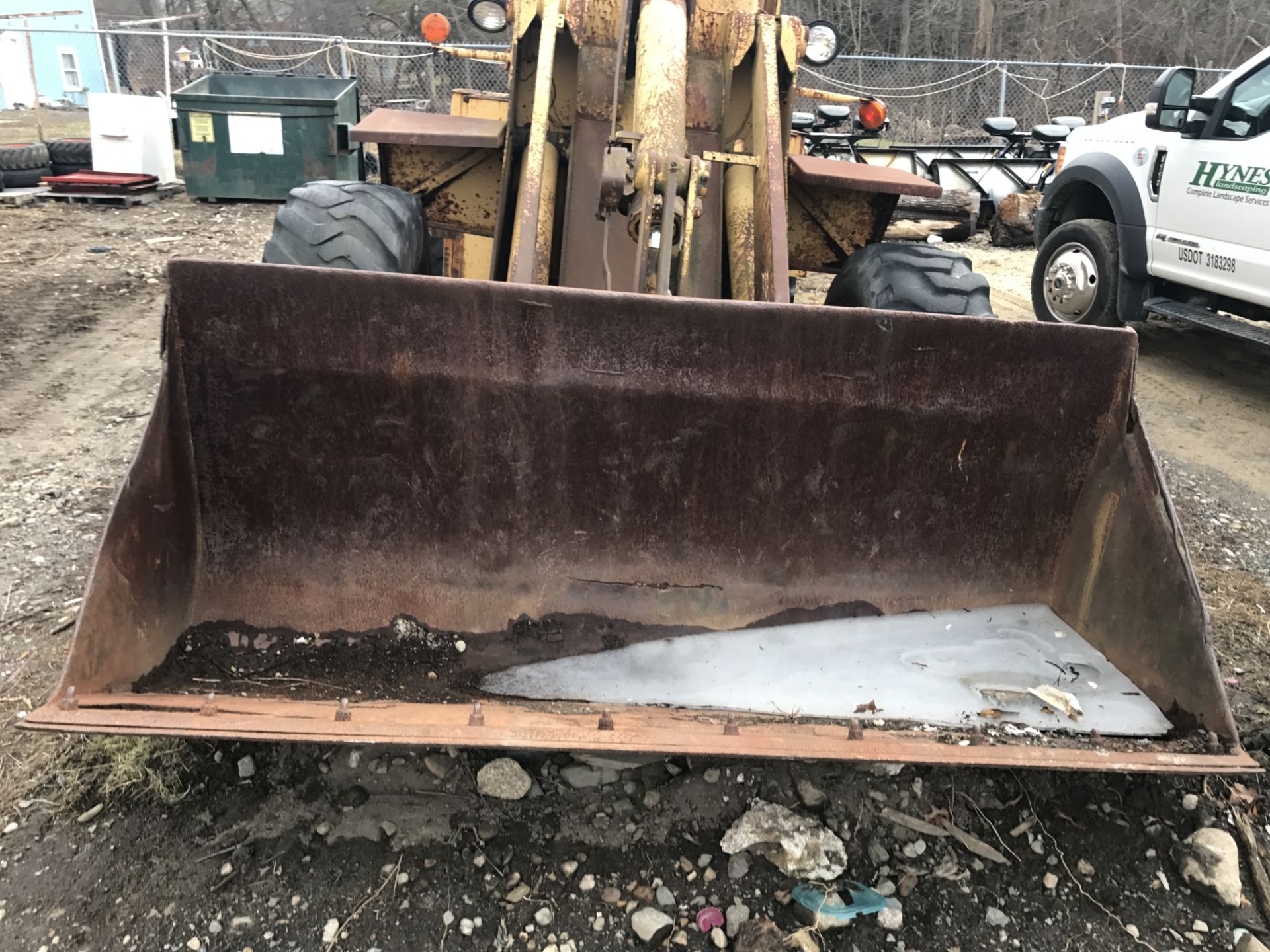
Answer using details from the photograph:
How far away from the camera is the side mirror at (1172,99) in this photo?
558 cm

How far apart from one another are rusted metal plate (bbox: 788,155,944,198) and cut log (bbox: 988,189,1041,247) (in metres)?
8.09

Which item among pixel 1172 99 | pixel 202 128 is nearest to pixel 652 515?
pixel 1172 99

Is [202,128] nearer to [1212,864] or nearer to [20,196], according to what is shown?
[20,196]

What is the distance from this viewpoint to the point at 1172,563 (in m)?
2.46

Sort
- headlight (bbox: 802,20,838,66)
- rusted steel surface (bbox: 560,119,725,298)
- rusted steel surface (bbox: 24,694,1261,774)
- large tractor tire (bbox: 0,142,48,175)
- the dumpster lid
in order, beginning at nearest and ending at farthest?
rusted steel surface (bbox: 24,694,1261,774) < rusted steel surface (bbox: 560,119,725,298) < headlight (bbox: 802,20,838,66) < the dumpster lid < large tractor tire (bbox: 0,142,48,175)

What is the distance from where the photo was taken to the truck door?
5.54 metres

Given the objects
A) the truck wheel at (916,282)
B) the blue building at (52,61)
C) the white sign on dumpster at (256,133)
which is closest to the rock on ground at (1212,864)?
the truck wheel at (916,282)

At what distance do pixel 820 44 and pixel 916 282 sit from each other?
3.62ft

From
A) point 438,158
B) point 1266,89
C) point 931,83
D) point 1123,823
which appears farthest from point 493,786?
point 931,83

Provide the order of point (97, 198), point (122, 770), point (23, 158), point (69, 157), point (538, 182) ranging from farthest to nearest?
point (69, 157), point (23, 158), point (97, 198), point (538, 182), point (122, 770)

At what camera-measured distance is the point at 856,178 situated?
3.95m

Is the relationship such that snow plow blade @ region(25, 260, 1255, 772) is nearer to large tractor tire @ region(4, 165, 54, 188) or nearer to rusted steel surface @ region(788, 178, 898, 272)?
rusted steel surface @ region(788, 178, 898, 272)

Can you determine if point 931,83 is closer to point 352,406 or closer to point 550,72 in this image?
point 550,72

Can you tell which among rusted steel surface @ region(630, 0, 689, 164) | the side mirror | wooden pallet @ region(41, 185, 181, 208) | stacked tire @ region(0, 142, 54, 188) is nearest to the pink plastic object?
rusted steel surface @ region(630, 0, 689, 164)
